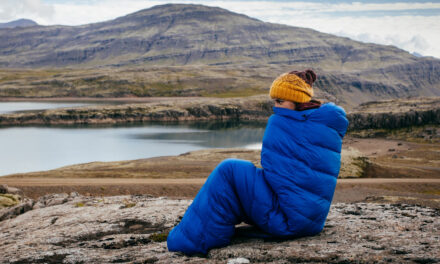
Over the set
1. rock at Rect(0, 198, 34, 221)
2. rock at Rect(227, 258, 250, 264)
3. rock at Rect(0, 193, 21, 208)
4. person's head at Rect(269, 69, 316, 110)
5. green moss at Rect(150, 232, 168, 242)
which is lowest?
rock at Rect(0, 193, 21, 208)

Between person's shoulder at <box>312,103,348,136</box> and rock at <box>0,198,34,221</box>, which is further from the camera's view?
rock at <box>0,198,34,221</box>

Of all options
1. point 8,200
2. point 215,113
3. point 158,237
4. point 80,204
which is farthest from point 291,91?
point 215,113

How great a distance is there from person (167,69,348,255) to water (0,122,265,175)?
54.3 metres

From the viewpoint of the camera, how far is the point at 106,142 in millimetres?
80750

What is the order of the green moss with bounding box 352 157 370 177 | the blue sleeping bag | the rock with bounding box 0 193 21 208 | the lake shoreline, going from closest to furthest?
the blue sleeping bag → the rock with bounding box 0 193 21 208 → the green moss with bounding box 352 157 370 177 → the lake shoreline

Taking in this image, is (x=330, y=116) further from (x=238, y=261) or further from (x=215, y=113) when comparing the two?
(x=215, y=113)

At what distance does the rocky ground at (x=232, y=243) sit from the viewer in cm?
656

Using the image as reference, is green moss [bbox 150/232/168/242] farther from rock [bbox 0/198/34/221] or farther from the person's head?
rock [bbox 0/198/34/221]

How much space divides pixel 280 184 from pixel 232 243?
1.76m

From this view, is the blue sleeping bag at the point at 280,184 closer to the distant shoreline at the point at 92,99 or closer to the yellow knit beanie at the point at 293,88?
the yellow knit beanie at the point at 293,88

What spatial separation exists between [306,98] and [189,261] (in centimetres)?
395

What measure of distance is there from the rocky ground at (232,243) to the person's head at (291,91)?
281cm

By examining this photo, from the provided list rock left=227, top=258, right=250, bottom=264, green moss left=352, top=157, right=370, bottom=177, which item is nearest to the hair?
Answer: rock left=227, top=258, right=250, bottom=264

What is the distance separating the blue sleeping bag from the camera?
22.6ft
